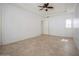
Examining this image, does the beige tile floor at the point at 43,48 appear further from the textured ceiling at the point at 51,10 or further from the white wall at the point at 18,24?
the textured ceiling at the point at 51,10

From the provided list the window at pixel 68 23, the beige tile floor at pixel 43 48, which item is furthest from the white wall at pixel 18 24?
the window at pixel 68 23

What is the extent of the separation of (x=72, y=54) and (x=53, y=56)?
0.29 m

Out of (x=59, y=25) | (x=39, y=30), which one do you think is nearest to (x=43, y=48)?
(x=39, y=30)

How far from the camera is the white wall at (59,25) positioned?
2076 millimetres

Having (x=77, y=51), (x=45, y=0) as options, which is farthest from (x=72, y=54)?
(x=45, y=0)

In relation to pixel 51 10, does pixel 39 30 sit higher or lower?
lower

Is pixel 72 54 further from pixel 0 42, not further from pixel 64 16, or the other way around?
pixel 0 42

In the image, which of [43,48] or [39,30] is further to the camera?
[39,30]

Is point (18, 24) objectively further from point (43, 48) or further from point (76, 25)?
point (76, 25)

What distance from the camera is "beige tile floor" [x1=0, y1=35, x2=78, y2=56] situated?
2033 mm

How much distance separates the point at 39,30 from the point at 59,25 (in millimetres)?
332

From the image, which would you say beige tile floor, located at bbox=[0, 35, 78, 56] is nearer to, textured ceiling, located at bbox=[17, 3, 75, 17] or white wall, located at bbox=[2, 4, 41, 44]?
white wall, located at bbox=[2, 4, 41, 44]

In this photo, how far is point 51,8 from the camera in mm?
2115

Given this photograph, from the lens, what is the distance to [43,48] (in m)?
2.06
